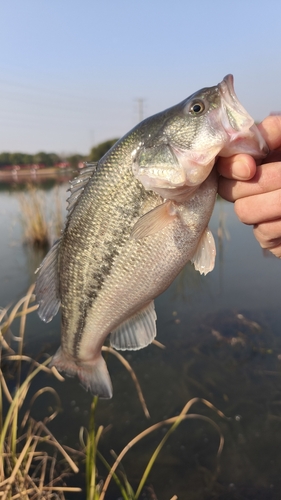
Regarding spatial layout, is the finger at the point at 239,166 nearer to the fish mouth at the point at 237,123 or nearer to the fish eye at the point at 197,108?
the fish mouth at the point at 237,123

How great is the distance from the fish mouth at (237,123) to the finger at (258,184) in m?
0.13

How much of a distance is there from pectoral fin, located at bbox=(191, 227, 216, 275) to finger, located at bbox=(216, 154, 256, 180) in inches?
14.5

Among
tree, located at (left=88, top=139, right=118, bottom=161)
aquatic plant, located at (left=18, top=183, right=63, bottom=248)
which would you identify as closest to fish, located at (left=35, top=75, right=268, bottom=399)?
aquatic plant, located at (left=18, top=183, right=63, bottom=248)

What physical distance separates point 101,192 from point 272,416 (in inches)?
138

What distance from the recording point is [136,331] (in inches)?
86.7

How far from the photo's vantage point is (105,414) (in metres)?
4.06

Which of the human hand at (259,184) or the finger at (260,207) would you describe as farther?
the finger at (260,207)

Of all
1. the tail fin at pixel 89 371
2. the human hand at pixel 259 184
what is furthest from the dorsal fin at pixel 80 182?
the tail fin at pixel 89 371

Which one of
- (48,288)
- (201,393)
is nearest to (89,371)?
(48,288)

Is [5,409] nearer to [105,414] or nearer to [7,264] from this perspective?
[105,414]

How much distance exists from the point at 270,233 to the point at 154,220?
2.47 feet

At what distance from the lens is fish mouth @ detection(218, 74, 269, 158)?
1.52 metres

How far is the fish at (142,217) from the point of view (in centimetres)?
165

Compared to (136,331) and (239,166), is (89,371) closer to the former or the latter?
(136,331)
